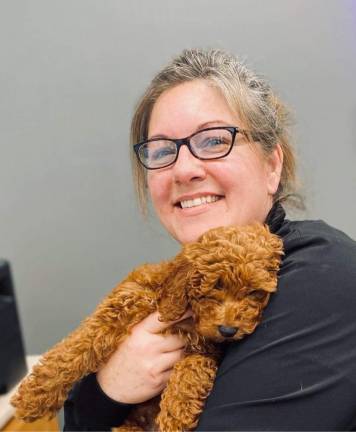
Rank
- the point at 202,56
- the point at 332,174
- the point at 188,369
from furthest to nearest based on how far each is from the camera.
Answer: the point at 332,174, the point at 202,56, the point at 188,369

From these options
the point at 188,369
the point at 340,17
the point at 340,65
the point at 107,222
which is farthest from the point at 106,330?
the point at 340,17

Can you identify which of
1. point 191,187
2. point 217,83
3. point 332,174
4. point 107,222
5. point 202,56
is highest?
point 202,56

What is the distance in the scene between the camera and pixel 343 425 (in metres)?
0.74

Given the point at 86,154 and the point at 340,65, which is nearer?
the point at 340,65

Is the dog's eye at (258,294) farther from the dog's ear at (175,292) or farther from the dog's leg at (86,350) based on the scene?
the dog's leg at (86,350)

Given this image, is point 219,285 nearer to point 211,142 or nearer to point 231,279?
point 231,279

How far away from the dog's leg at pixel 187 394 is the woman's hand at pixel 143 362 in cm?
5

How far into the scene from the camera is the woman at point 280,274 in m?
0.73

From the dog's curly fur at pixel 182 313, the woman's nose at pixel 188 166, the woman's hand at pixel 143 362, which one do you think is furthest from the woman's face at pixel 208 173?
the woman's hand at pixel 143 362

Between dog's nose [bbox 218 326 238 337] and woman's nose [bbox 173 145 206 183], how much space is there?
0.43 m

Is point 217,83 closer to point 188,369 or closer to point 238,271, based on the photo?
point 238,271

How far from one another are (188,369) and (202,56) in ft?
3.06

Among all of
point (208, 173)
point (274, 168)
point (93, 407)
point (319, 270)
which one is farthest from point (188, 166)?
point (93, 407)

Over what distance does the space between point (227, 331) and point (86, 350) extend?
41cm
